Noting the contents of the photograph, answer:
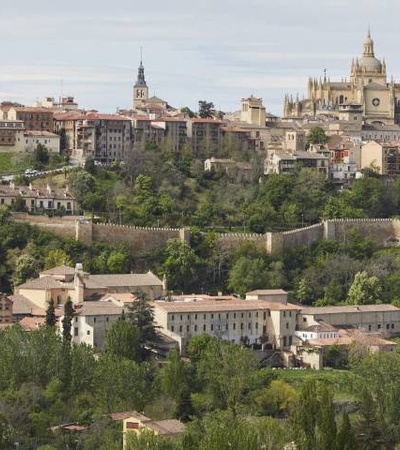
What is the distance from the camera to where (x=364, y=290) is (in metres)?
58.4

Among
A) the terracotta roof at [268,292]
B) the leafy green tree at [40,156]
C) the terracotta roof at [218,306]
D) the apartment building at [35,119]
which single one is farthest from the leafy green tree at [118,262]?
the apartment building at [35,119]

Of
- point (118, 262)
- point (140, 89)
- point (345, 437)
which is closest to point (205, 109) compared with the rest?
point (140, 89)

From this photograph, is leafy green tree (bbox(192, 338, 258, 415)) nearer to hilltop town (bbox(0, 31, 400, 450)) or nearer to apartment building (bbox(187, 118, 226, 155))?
hilltop town (bbox(0, 31, 400, 450))

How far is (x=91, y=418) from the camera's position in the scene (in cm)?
4309

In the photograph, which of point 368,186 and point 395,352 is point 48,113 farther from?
point 395,352

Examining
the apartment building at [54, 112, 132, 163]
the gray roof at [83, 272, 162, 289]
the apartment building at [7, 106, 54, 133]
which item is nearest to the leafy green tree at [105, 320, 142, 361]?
the gray roof at [83, 272, 162, 289]

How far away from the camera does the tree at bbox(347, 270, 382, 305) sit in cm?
5797

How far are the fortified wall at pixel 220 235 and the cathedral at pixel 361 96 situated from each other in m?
16.2

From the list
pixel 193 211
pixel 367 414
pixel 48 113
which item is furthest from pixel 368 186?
pixel 367 414

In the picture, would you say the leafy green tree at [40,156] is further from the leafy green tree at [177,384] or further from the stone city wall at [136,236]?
the leafy green tree at [177,384]

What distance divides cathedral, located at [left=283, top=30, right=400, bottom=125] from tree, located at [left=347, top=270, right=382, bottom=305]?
21.6 metres

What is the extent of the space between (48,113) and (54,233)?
40.9ft

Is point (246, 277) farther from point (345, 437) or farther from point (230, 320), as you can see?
point (345, 437)

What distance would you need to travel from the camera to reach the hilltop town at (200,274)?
143ft
